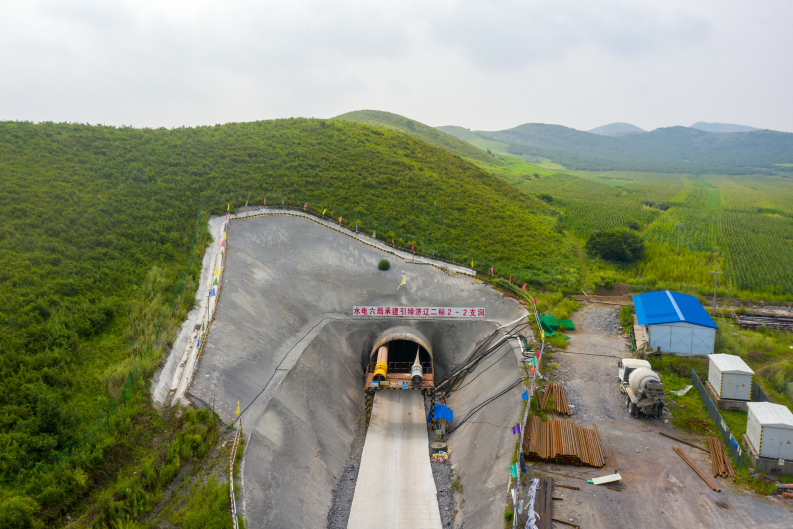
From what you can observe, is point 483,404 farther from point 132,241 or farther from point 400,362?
point 132,241

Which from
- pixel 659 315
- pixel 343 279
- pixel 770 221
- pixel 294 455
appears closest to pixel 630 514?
pixel 294 455

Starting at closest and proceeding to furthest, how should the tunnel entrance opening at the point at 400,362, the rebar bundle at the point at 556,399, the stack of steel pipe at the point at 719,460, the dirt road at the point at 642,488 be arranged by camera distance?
the dirt road at the point at 642,488 → the stack of steel pipe at the point at 719,460 → the rebar bundle at the point at 556,399 → the tunnel entrance opening at the point at 400,362

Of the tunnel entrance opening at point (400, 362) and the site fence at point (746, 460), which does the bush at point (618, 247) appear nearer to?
the tunnel entrance opening at point (400, 362)

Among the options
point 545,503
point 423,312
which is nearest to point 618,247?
point 423,312

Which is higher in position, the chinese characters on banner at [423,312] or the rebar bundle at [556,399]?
the chinese characters on banner at [423,312]

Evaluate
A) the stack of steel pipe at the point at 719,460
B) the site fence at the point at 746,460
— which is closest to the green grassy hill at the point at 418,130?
the site fence at the point at 746,460

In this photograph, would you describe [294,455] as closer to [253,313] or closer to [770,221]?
[253,313]

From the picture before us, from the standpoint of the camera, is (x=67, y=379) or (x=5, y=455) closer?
(x=5, y=455)
